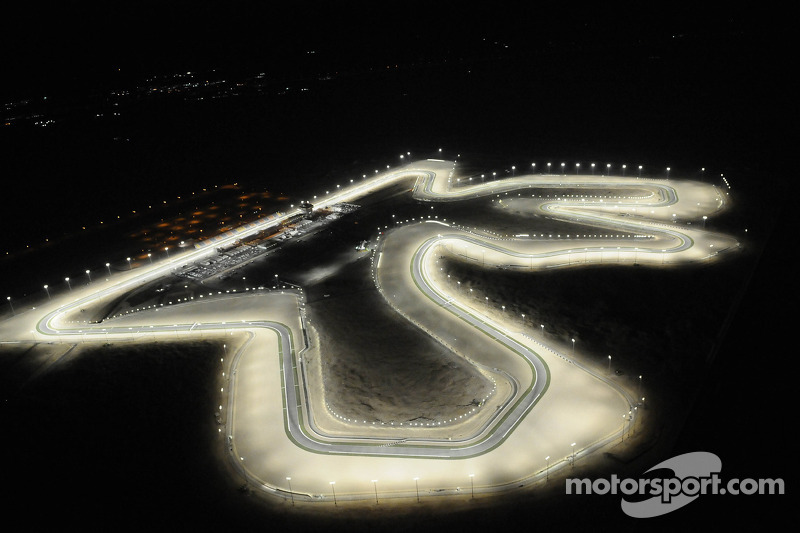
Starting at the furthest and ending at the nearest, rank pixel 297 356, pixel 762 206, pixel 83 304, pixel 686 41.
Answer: pixel 686 41, pixel 762 206, pixel 83 304, pixel 297 356

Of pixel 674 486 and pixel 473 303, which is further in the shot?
pixel 473 303

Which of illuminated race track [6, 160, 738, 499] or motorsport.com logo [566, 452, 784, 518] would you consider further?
illuminated race track [6, 160, 738, 499]

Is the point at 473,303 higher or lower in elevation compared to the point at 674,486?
higher

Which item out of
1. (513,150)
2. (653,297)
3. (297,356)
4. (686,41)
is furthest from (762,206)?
(686,41)

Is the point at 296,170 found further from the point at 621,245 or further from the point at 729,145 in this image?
Answer: the point at 729,145
